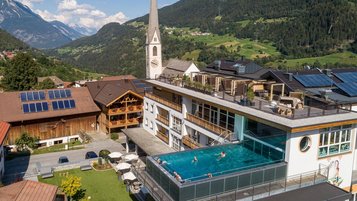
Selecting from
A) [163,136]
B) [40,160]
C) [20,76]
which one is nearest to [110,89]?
[40,160]

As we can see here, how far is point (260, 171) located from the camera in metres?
19.1

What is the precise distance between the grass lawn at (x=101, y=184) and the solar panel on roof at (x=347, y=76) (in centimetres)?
2159

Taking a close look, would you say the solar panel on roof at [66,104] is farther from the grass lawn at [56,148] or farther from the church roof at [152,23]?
the church roof at [152,23]

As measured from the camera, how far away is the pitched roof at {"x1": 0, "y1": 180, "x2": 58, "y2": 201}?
22420mm

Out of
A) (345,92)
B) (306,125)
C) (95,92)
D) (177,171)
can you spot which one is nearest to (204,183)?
(177,171)

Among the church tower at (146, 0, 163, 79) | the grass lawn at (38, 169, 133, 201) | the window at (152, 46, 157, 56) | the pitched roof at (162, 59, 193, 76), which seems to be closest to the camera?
the grass lawn at (38, 169, 133, 201)

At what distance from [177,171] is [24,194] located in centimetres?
1141

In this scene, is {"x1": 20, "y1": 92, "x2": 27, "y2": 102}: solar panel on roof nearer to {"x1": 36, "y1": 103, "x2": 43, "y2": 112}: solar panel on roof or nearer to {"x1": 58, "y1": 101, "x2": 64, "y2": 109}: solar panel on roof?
{"x1": 36, "y1": 103, "x2": 43, "y2": 112}: solar panel on roof

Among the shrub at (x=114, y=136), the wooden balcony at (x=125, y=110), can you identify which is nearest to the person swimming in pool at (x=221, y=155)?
the shrub at (x=114, y=136)

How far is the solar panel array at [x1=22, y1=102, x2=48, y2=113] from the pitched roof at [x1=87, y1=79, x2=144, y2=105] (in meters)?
7.32

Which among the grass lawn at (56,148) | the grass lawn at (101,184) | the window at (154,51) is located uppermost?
the window at (154,51)

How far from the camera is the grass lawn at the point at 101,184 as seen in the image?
28.6 meters

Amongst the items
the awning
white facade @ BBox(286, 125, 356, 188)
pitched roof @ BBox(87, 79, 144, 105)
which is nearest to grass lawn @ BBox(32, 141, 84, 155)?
pitched roof @ BBox(87, 79, 144, 105)

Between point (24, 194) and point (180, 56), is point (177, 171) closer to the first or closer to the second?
point (24, 194)
